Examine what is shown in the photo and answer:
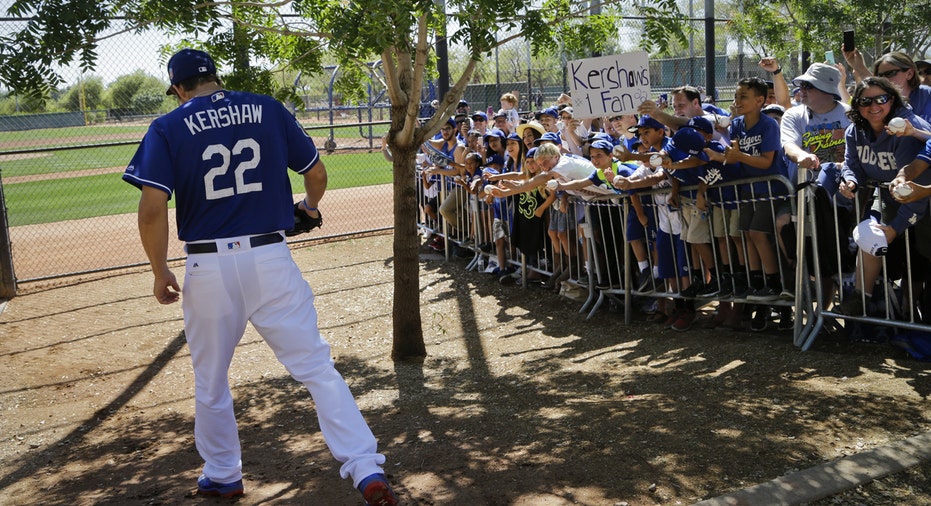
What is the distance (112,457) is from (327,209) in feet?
36.8

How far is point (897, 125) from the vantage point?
583 cm

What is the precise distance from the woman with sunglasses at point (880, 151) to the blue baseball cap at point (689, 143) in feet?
3.51

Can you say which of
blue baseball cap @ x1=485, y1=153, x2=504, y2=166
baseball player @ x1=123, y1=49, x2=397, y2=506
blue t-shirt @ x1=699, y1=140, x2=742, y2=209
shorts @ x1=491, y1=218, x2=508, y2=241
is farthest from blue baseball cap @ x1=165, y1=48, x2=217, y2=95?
blue baseball cap @ x1=485, y1=153, x2=504, y2=166

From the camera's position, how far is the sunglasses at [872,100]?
6.07 m

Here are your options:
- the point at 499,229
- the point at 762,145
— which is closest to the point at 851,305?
the point at 762,145

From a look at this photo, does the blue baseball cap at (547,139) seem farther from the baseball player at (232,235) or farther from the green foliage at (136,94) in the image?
the green foliage at (136,94)

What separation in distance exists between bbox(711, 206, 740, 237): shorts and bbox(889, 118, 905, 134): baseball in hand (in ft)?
5.30

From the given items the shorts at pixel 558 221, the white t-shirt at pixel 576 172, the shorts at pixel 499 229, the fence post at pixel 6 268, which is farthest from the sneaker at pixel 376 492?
the fence post at pixel 6 268

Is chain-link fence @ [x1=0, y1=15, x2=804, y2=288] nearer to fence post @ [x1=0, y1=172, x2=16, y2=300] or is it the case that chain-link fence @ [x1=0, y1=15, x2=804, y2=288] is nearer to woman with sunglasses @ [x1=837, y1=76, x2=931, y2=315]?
fence post @ [x1=0, y1=172, x2=16, y2=300]

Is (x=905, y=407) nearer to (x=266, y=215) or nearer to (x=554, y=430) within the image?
(x=554, y=430)

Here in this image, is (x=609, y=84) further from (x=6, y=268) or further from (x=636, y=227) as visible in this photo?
(x=6, y=268)

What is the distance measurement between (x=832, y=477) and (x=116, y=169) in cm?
2593

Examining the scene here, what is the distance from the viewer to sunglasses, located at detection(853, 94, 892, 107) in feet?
19.9

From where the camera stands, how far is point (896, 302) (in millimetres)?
6602
